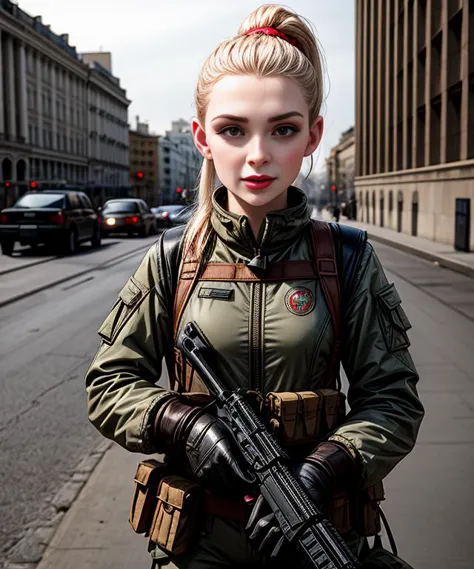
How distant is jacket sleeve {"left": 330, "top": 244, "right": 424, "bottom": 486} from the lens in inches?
76.4

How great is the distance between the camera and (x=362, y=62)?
198 ft

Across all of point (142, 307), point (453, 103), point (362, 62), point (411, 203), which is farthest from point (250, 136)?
point (362, 62)

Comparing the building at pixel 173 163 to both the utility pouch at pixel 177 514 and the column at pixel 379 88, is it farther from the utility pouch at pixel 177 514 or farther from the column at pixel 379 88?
the utility pouch at pixel 177 514

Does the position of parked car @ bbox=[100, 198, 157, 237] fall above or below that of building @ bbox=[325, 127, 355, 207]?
below

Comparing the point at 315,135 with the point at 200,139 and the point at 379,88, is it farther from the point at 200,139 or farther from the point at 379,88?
the point at 379,88

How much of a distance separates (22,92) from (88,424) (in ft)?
219

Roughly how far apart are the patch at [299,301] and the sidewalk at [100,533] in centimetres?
223

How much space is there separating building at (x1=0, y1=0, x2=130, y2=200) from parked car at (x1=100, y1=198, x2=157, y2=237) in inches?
1258

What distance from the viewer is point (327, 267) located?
2.01 metres

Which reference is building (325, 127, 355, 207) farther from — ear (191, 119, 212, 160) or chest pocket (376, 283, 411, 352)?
chest pocket (376, 283, 411, 352)

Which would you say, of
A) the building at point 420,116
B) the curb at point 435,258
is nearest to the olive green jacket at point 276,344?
the curb at point 435,258

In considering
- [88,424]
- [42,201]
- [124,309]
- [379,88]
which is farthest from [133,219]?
[124,309]

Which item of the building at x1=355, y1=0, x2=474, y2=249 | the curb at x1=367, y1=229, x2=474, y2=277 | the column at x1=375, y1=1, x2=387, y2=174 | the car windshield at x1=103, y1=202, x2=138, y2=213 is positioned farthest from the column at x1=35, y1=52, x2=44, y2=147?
the curb at x1=367, y1=229, x2=474, y2=277

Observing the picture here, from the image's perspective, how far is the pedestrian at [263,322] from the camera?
6.34 feet
